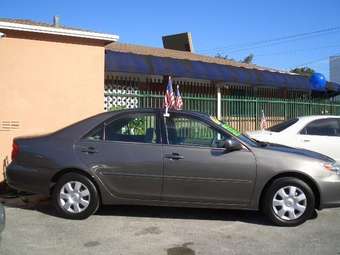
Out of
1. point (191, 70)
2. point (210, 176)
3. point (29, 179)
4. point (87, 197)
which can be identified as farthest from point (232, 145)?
point (191, 70)

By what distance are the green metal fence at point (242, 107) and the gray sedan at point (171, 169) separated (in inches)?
188

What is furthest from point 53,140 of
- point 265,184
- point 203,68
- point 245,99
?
point 203,68

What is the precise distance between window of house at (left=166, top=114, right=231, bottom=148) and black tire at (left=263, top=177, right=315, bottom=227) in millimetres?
902

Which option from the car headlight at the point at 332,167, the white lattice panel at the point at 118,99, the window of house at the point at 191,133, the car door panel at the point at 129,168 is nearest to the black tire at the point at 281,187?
the car headlight at the point at 332,167

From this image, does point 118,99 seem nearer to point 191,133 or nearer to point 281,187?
point 191,133

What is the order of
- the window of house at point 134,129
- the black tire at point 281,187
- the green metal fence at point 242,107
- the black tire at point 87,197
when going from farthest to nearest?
the green metal fence at point 242,107
the window of house at point 134,129
the black tire at point 87,197
the black tire at point 281,187

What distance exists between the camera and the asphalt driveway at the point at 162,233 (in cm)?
583

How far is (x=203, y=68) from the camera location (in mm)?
18609

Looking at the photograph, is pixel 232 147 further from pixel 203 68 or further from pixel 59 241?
pixel 203 68

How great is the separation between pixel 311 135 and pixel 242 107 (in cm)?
564

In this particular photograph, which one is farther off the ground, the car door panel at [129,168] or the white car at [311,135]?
the white car at [311,135]

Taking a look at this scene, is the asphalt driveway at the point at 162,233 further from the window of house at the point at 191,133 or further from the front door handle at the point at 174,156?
the window of house at the point at 191,133

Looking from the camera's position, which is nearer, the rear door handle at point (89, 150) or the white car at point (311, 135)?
the rear door handle at point (89, 150)

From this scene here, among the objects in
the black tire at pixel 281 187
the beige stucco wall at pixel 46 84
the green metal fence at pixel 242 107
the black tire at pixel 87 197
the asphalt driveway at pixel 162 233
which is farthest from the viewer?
the green metal fence at pixel 242 107
